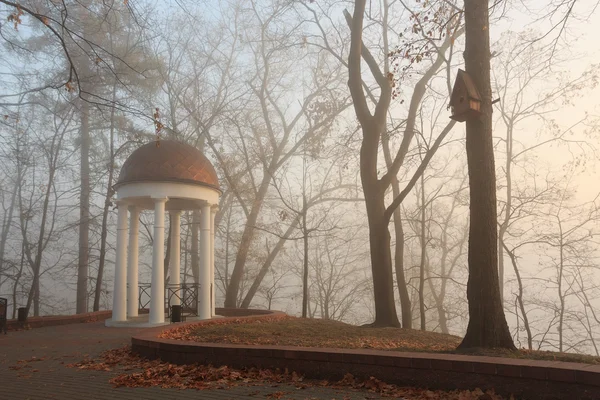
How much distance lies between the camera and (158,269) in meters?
16.8

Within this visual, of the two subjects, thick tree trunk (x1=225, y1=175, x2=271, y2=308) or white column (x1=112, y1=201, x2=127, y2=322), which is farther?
thick tree trunk (x1=225, y1=175, x2=271, y2=308)

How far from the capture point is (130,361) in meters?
9.57

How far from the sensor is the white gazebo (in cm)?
1672

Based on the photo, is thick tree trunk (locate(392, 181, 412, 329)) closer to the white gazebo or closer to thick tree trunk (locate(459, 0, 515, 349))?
the white gazebo

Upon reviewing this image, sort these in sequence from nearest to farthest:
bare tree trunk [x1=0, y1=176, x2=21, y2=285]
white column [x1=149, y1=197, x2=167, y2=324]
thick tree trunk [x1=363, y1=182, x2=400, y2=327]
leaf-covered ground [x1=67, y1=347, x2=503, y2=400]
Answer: leaf-covered ground [x1=67, y1=347, x2=503, y2=400], thick tree trunk [x1=363, y1=182, x2=400, y2=327], white column [x1=149, y1=197, x2=167, y2=324], bare tree trunk [x1=0, y1=176, x2=21, y2=285]

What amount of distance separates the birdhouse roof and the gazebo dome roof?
32.6 ft

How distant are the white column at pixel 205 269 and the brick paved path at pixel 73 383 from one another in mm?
4886

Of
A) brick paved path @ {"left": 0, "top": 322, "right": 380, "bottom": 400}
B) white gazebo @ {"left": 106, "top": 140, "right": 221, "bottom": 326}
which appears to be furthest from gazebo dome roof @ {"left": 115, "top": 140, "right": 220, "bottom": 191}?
brick paved path @ {"left": 0, "top": 322, "right": 380, "bottom": 400}

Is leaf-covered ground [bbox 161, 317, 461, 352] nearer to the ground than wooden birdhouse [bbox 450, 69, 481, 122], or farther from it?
nearer to the ground

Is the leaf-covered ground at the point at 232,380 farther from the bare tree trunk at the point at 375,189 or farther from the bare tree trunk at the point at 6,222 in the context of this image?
the bare tree trunk at the point at 6,222

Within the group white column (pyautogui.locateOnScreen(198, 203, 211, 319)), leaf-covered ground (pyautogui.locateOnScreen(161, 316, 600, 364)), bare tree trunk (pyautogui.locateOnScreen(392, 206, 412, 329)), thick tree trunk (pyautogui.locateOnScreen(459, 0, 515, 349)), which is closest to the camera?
thick tree trunk (pyautogui.locateOnScreen(459, 0, 515, 349))

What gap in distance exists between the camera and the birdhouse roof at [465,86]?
9070 millimetres

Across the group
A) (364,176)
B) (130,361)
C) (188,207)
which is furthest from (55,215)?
(130,361)

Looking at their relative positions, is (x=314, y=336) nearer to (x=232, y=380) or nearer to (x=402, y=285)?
(x=232, y=380)
